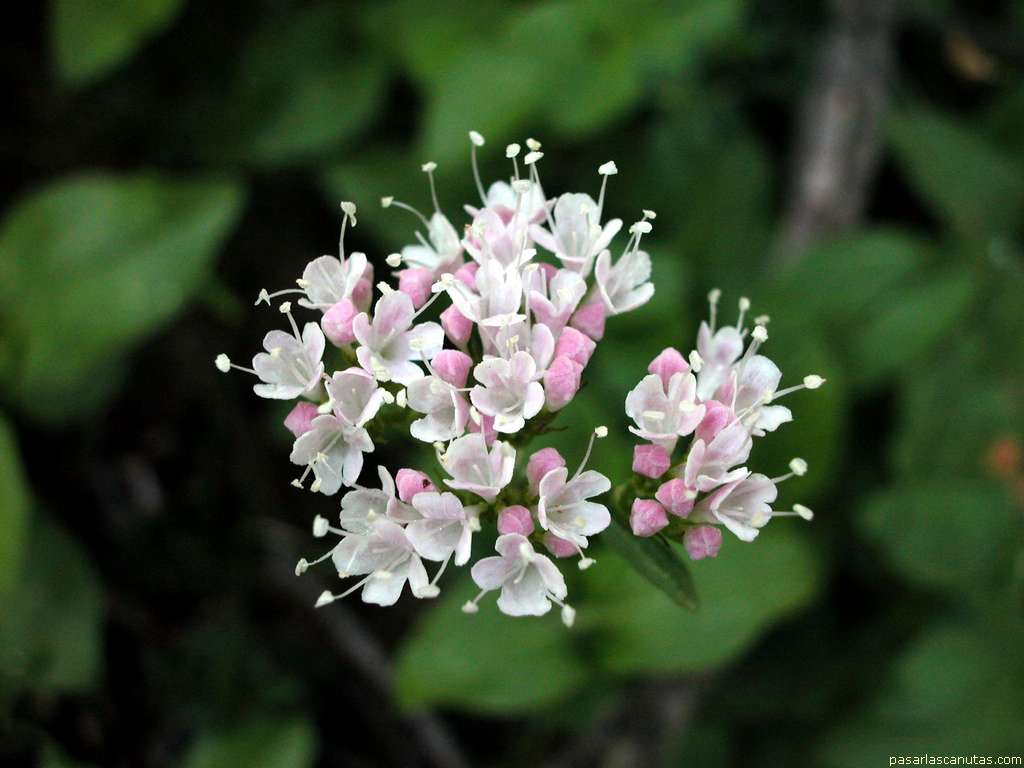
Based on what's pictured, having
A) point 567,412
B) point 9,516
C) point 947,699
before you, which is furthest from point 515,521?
point 947,699

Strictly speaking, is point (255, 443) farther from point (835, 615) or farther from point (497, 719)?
point (835, 615)

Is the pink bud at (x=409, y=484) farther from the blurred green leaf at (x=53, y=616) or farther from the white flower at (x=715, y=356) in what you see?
the blurred green leaf at (x=53, y=616)

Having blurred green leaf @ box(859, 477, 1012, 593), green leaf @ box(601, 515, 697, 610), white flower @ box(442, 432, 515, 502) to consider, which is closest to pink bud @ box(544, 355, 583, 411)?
white flower @ box(442, 432, 515, 502)

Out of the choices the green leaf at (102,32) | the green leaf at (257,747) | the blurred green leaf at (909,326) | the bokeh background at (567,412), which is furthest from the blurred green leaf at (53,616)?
the blurred green leaf at (909,326)

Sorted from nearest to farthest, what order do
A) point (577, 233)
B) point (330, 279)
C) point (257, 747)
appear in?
point (330, 279), point (577, 233), point (257, 747)

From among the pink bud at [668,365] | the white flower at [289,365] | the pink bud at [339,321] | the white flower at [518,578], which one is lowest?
the white flower at [518,578]

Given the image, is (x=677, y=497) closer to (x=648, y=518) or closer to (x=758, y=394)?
(x=648, y=518)
